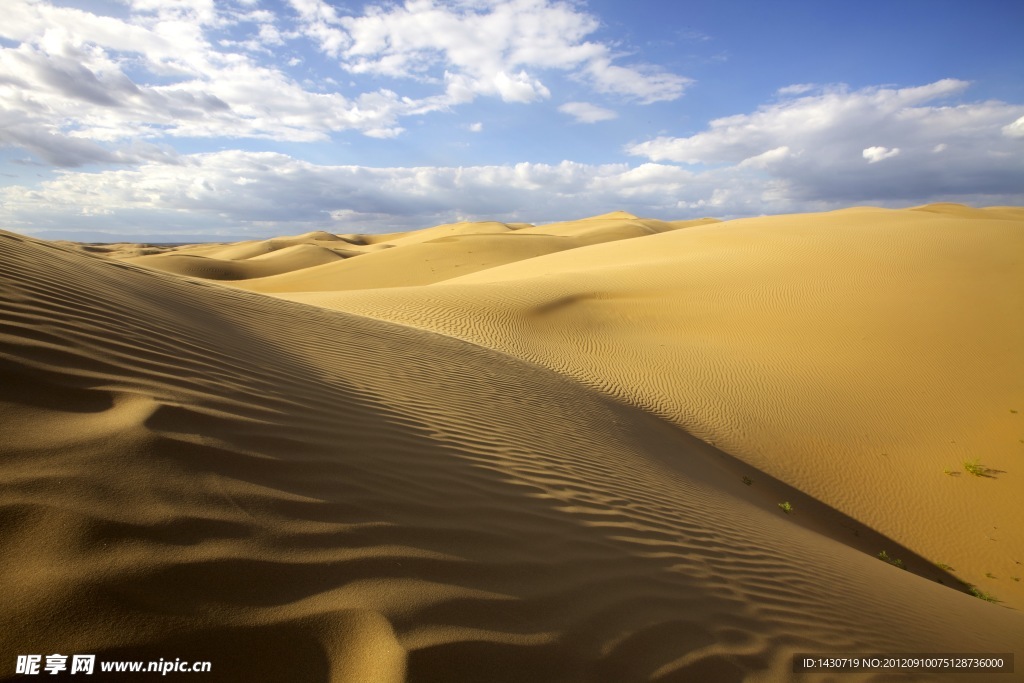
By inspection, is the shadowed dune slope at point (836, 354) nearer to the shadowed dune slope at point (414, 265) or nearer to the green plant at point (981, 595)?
the green plant at point (981, 595)

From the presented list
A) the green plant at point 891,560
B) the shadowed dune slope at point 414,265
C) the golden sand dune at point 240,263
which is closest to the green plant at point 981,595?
the green plant at point 891,560

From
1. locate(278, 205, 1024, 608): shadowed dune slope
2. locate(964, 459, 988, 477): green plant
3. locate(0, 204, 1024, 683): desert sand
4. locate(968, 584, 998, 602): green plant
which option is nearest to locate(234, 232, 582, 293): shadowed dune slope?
locate(278, 205, 1024, 608): shadowed dune slope

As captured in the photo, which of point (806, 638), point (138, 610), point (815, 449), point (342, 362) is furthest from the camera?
point (815, 449)

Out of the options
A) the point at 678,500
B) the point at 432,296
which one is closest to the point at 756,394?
the point at 678,500

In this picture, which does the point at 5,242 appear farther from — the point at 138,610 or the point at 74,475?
the point at 138,610

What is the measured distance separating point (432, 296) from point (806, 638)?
12536 millimetres

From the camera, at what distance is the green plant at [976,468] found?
346 inches

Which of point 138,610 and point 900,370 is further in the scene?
point 900,370

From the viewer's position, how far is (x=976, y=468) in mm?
8828

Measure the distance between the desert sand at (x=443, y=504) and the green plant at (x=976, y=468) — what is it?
0.10ft

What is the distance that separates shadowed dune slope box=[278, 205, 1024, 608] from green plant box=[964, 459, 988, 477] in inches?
3.8

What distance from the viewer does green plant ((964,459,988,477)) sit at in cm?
878

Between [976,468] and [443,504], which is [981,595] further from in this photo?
[443,504]

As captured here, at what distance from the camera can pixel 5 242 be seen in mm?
4781
